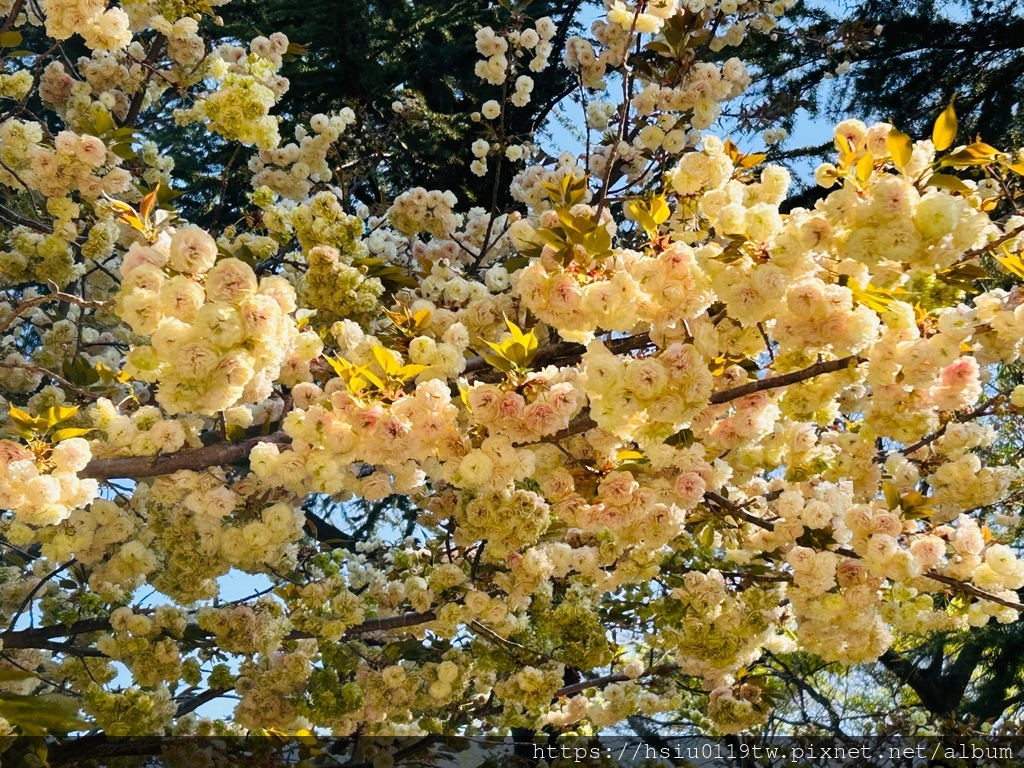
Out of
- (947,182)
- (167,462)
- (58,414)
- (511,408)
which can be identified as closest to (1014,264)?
(947,182)

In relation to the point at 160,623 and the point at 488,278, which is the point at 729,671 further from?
the point at 160,623

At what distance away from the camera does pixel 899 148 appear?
1.61 meters

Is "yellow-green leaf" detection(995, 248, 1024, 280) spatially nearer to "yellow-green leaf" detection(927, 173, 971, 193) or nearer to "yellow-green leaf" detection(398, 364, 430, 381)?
"yellow-green leaf" detection(927, 173, 971, 193)

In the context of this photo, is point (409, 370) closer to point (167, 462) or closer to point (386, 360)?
point (386, 360)

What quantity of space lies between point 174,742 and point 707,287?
2557 mm

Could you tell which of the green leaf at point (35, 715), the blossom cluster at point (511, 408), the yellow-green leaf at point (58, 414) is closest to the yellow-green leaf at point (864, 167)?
the blossom cluster at point (511, 408)

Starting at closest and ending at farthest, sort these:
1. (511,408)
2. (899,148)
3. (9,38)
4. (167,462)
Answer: (899,148) < (511,408) < (167,462) < (9,38)

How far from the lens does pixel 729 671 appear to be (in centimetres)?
324

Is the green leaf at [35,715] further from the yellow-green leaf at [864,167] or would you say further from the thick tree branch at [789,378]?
the yellow-green leaf at [864,167]

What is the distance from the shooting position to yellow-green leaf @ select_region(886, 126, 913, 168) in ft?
5.25

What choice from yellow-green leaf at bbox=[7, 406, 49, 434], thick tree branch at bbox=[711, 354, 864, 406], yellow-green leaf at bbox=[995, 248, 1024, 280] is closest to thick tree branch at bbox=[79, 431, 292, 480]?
yellow-green leaf at bbox=[7, 406, 49, 434]

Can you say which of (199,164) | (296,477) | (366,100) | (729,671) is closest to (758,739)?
(729,671)

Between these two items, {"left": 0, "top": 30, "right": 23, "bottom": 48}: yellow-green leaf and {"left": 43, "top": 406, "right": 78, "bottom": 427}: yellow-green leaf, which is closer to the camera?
{"left": 43, "top": 406, "right": 78, "bottom": 427}: yellow-green leaf

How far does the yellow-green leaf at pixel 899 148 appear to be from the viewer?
1.60 meters
